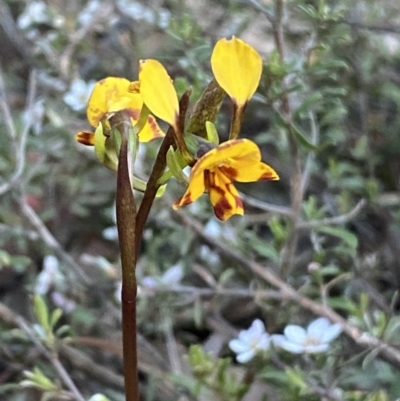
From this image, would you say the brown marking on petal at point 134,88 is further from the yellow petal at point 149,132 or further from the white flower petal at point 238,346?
the white flower petal at point 238,346

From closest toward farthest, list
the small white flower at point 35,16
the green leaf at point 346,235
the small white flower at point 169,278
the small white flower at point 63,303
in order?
the green leaf at point 346,235 < the small white flower at point 169,278 < the small white flower at point 63,303 < the small white flower at point 35,16

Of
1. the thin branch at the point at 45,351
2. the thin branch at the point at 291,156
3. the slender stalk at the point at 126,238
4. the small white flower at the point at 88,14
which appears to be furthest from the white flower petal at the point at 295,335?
the small white flower at the point at 88,14

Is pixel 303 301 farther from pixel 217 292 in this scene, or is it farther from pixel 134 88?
pixel 134 88

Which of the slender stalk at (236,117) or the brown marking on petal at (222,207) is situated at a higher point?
the slender stalk at (236,117)

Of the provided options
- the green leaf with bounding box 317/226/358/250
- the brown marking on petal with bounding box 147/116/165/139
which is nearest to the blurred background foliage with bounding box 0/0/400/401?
the green leaf with bounding box 317/226/358/250

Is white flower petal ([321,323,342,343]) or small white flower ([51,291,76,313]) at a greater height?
white flower petal ([321,323,342,343])

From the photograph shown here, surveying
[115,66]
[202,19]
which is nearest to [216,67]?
[115,66]

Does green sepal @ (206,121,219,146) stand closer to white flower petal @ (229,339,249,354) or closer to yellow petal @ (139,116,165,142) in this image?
yellow petal @ (139,116,165,142)

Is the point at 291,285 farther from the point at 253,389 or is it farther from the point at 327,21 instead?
the point at 327,21
